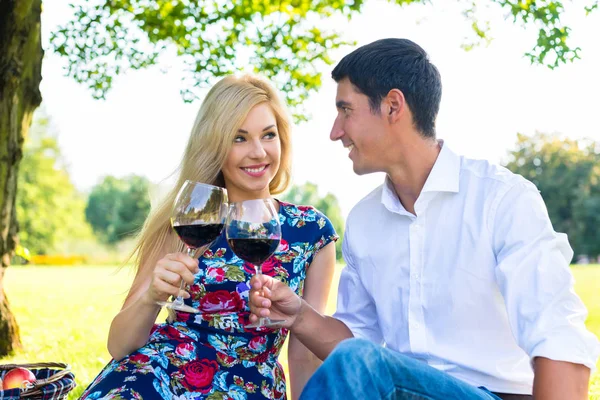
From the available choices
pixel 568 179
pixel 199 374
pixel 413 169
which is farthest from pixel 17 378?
A: pixel 568 179

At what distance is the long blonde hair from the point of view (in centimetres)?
356

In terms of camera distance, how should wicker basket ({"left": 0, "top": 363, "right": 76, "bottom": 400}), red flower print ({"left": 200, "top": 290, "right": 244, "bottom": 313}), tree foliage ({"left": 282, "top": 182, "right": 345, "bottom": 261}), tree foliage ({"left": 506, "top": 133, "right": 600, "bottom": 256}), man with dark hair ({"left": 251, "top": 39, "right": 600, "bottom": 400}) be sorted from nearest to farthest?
1. man with dark hair ({"left": 251, "top": 39, "right": 600, "bottom": 400})
2. red flower print ({"left": 200, "top": 290, "right": 244, "bottom": 313})
3. wicker basket ({"left": 0, "top": 363, "right": 76, "bottom": 400})
4. tree foliage ({"left": 282, "top": 182, "right": 345, "bottom": 261})
5. tree foliage ({"left": 506, "top": 133, "right": 600, "bottom": 256})

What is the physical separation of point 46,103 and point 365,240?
164 ft

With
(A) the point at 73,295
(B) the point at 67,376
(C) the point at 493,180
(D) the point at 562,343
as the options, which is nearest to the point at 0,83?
(B) the point at 67,376

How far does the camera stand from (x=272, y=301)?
2943 mm

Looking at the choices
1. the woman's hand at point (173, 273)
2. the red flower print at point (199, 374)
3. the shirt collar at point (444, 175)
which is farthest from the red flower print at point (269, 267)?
the shirt collar at point (444, 175)

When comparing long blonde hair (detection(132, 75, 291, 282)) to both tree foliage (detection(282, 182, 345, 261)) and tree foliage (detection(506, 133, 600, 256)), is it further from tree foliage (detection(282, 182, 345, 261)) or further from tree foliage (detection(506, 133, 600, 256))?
tree foliage (detection(506, 133, 600, 256))

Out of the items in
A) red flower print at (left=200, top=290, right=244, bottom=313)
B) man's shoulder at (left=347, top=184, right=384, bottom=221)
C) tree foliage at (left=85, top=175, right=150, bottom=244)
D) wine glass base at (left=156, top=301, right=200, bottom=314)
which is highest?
man's shoulder at (left=347, top=184, right=384, bottom=221)

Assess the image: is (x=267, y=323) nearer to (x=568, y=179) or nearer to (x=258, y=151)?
(x=258, y=151)

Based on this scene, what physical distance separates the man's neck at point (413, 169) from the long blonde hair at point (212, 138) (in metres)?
0.85

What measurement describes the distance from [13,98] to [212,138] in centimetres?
431

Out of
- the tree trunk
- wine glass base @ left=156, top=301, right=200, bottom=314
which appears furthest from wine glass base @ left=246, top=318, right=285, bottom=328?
the tree trunk

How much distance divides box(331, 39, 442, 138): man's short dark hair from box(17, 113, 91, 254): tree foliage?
159 ft

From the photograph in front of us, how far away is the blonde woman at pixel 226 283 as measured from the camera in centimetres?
322
